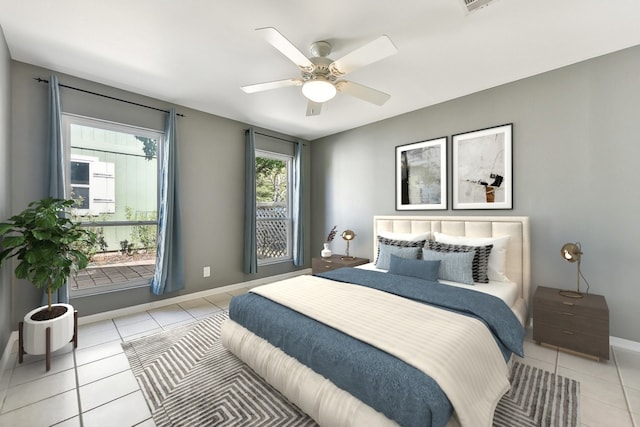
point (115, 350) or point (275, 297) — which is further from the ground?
point (275, 297)

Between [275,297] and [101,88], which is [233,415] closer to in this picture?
[275,297]

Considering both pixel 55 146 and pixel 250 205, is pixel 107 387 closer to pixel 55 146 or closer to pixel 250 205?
pixel 55 146

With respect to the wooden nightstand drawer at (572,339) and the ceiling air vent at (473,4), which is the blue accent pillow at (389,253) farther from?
the ceiling air vent at (473,4)

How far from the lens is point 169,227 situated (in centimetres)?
342

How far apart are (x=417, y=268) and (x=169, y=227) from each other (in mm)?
3005

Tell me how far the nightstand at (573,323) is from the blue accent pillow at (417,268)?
34.5 inches

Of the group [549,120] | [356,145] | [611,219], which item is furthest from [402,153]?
[611,219]

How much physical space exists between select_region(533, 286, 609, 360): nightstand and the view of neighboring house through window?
436 centimetres

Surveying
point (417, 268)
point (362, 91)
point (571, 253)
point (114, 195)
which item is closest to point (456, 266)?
point (417, 268)

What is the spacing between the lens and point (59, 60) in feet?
8.44

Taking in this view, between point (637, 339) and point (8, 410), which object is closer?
point (8, 410)

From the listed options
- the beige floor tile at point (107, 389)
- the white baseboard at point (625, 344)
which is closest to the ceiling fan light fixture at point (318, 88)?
the beige floor tile at point (107, 389)

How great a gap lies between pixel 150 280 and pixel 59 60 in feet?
8.26

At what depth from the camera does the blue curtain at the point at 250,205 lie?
426 cm
